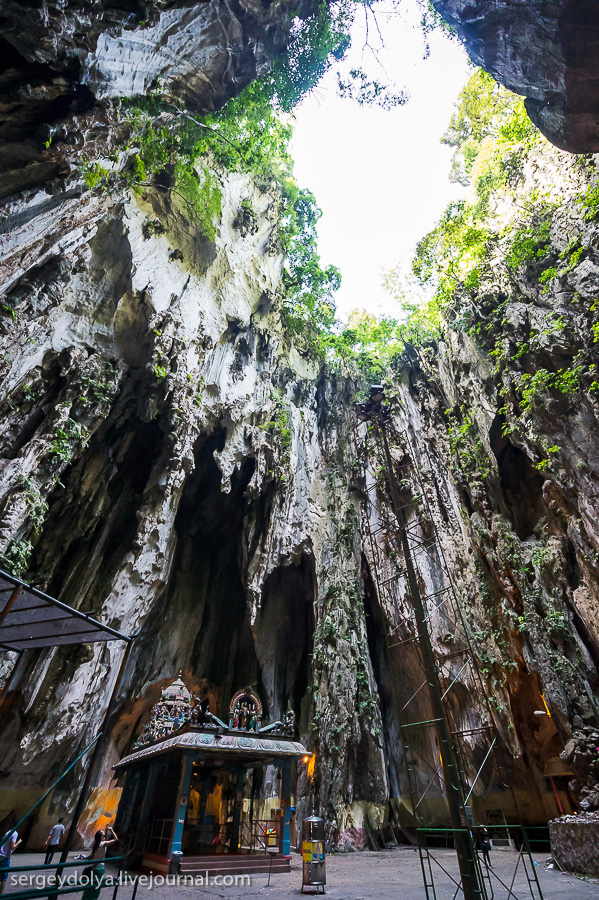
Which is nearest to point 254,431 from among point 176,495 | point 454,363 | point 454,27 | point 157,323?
point 176,495

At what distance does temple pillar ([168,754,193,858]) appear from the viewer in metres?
7.66

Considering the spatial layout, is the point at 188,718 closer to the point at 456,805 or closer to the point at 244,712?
the point at 244,712

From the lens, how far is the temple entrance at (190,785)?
323 inches

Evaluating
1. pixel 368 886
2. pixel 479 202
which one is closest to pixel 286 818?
pixel 368 886

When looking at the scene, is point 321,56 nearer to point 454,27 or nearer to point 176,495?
point 454,27

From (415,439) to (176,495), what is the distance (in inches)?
397

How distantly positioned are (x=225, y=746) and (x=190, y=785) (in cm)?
161

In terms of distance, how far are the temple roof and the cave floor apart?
1882 millimetres

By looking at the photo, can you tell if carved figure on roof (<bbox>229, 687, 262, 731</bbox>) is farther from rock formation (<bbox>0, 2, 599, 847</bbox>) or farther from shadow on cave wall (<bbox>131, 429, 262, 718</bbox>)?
shadow on cave wall (<bbox>131, 429, 262, 718</bbox>)

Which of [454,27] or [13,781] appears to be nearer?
[454,27]

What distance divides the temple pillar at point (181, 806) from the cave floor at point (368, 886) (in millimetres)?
844

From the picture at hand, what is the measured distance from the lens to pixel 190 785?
29.9 ft

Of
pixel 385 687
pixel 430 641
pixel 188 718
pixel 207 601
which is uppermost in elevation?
pixel 207 601

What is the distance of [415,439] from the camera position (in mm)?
17656
